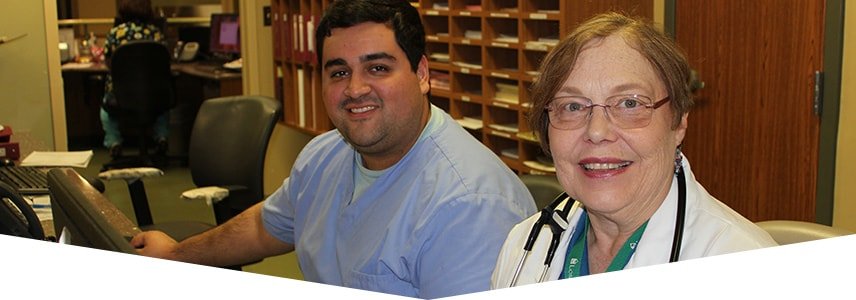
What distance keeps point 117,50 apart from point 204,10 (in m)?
2.08

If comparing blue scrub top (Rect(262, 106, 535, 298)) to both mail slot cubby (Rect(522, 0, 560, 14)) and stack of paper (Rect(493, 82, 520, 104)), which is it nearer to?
mail slot cubby (Rect(522, 0, 560, 14))

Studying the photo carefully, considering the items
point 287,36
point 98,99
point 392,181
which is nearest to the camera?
point 392,181

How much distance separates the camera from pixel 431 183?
166cm

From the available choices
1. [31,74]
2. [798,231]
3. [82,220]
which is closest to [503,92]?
[798,231]

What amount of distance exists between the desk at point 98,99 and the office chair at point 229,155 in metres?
3.54

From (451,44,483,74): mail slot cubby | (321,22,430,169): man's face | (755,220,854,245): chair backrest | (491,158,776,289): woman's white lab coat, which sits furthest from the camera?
(451,44,483,74): mail slot cubby

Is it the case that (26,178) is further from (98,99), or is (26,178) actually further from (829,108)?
(98,99)

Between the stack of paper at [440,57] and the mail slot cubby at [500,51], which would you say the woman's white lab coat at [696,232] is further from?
the stack of paper at [440,57]

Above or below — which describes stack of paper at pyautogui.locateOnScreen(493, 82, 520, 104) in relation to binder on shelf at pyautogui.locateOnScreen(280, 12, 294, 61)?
below

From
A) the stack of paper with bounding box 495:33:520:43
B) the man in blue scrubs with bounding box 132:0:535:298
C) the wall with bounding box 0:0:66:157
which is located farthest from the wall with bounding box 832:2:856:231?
the wall with bounding box 0:0:66:157

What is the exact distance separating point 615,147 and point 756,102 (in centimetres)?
216

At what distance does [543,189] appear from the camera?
1996 mm

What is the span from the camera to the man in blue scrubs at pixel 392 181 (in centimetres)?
158

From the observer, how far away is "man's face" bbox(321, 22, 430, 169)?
175 centimetres
